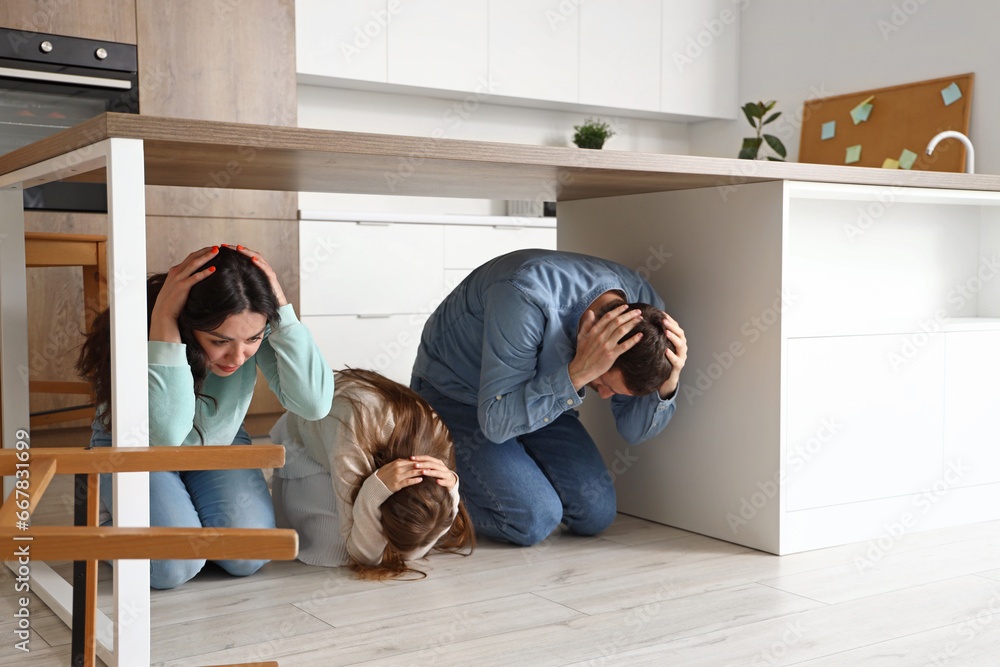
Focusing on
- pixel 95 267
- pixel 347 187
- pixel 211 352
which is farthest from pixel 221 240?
pixel 211 352

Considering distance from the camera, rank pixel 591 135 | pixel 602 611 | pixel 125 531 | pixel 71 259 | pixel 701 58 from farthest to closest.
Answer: pixel 701 58
pixel 591 135
pixel 71 259
pixel 602 611
pixel 125 531

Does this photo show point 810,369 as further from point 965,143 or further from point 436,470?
point 965,143

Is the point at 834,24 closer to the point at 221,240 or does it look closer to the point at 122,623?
the point at 221,240

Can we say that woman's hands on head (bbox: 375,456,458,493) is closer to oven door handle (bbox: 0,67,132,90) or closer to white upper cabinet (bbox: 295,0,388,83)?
oven door handle (bbox: 0,67,132,90)

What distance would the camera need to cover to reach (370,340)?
346 cm

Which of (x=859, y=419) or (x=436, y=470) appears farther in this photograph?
(x=859, y=419)

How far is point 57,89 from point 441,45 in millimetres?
1563

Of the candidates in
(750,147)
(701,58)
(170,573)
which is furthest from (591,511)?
(701,58)

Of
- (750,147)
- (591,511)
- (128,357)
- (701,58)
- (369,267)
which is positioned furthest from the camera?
(701,58)

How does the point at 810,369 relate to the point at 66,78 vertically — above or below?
below

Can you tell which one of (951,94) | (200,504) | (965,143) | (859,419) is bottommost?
(200,504)

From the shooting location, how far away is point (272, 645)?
4.38 feet

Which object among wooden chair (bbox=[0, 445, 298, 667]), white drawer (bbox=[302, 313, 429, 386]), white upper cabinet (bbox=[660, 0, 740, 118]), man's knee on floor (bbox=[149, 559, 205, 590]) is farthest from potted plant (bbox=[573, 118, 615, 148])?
wooden chair (bbox=[0, 445, 298, 667])

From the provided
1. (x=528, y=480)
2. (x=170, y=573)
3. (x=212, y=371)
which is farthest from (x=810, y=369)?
(x=170, y=573)
